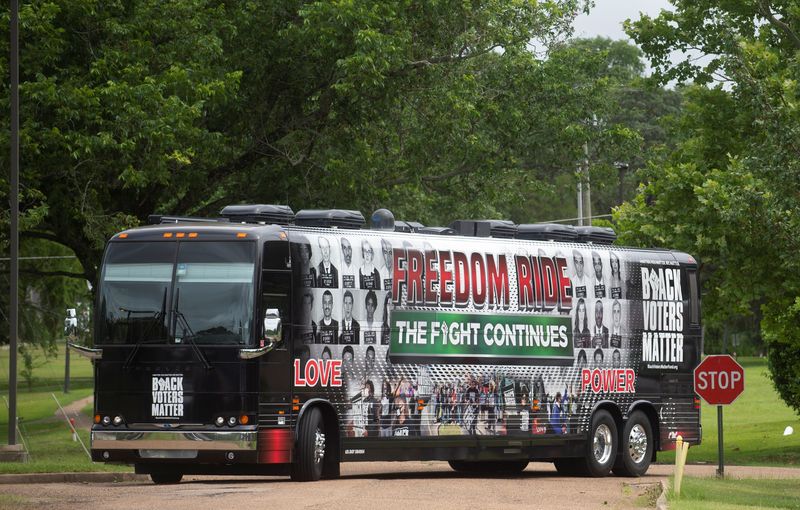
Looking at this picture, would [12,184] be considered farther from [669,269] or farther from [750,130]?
[750,130]

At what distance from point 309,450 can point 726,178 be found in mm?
11836

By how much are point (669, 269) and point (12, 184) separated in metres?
10.7

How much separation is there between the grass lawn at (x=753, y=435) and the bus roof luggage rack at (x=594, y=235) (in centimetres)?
740

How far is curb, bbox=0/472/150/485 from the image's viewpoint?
72.4 ft

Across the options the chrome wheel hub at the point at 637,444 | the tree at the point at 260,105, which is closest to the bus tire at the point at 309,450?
the chrome wheel hub at the point at 637,444

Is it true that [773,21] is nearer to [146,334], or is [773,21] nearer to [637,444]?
[637,444]

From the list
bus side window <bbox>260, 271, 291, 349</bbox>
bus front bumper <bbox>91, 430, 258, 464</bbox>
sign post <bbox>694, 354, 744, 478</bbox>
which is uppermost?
bus side window <bbox>260, 271, 291, 349</bbox>

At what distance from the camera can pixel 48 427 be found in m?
43.6

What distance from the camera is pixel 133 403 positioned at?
19.0 meters

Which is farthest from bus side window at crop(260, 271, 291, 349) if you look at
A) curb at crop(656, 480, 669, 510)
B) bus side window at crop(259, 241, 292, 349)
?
curb at crop(656, 480, 669, 510)

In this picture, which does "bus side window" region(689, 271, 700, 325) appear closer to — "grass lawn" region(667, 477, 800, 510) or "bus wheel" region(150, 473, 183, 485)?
"grass lawn" region(667, 477, 800, 510)

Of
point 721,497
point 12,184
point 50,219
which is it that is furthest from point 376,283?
point 50,219

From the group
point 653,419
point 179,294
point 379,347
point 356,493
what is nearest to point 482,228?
point 379,347

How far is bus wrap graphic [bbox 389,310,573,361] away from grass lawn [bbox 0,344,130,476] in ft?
18.8
